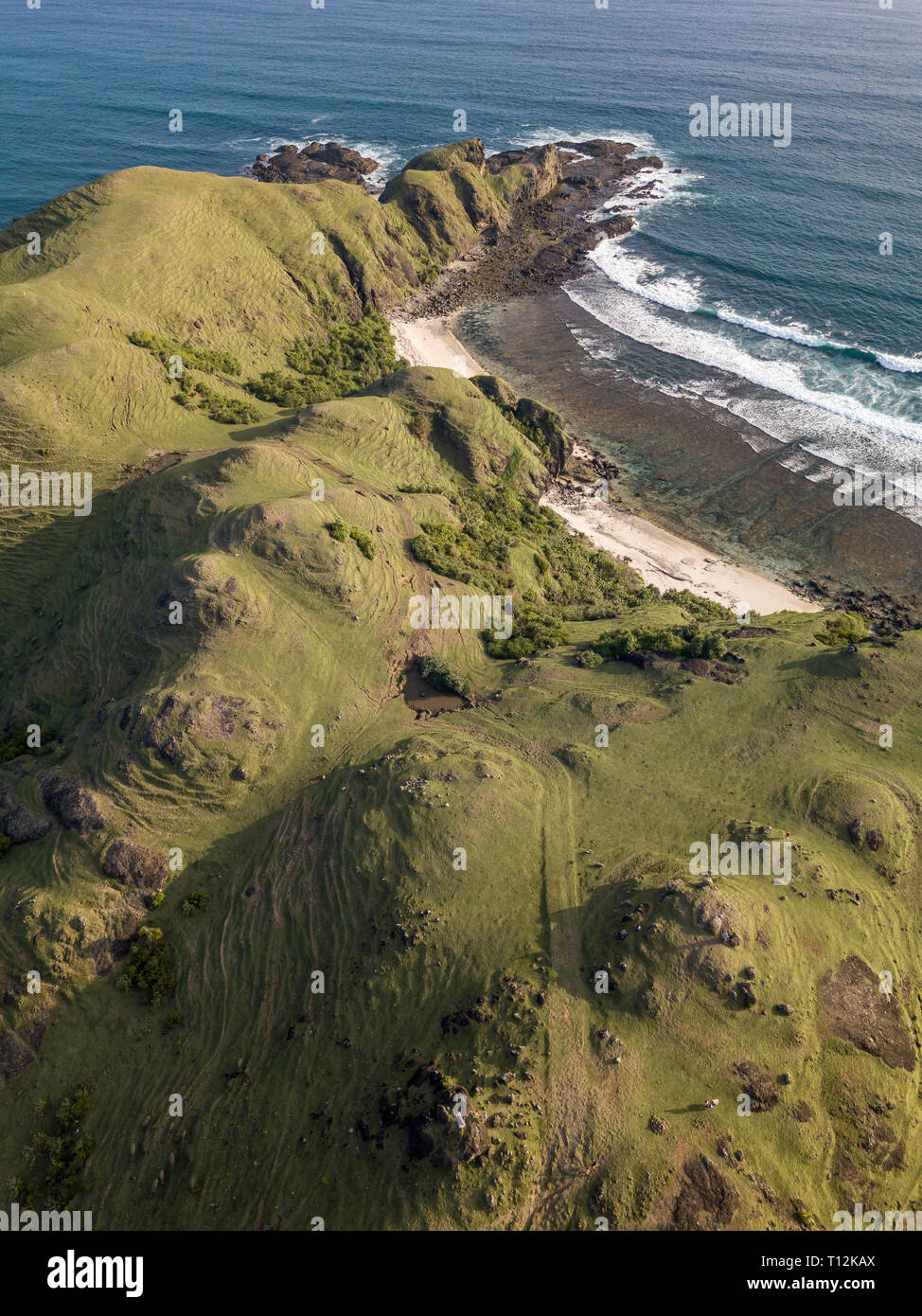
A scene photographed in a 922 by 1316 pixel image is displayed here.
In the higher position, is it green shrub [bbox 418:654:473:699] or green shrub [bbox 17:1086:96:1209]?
green shrub [bbox 418:654:473:699]

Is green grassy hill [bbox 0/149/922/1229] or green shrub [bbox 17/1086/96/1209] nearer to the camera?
green grassy hill [bbox 0/149/922/1229]

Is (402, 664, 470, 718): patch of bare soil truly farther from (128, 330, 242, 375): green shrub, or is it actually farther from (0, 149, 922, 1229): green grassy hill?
(128, 330, 242, 375): green shrub

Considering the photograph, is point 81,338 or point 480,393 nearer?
point 81,338

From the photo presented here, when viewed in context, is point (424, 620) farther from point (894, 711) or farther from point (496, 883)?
point (894, 711)

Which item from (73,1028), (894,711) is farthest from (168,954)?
(894,711)

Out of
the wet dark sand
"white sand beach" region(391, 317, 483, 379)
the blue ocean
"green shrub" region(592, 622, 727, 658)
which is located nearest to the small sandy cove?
the wet dark sand

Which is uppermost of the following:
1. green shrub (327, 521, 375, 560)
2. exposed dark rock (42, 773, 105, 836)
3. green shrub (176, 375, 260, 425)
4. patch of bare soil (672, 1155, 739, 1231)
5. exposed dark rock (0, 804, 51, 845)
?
green shrub (176, 375, 260, 425)
